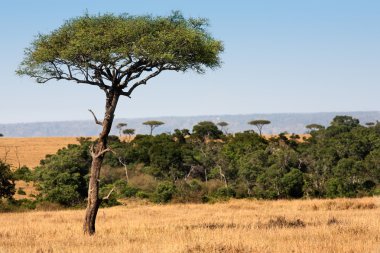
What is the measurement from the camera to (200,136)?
10188 cm

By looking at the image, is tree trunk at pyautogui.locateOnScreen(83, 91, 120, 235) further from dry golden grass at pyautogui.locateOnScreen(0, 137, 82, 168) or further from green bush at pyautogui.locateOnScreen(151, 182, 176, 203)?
dry golden grass at pyautogui.locateOnScreen(0, 137, 82, 168)

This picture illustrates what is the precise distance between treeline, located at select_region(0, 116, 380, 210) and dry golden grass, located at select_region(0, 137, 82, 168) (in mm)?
25784

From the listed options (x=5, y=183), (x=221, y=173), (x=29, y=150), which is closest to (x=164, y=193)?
(x=5, y=183)

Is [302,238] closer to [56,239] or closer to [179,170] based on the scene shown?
[56,239]

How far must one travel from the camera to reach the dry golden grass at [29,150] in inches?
4037

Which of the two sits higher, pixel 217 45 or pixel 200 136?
Result: pixel 217 45

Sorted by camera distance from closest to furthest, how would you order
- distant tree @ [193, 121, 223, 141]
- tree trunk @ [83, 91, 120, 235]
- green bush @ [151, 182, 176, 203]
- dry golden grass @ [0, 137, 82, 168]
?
tree trunk @ [83, 91, 120, 235] → green bush @ [151, 182, 176, 203] → dry golden grass @ [0, 137, 82, 168] → distant tree @ [193, 121, 223, 141]

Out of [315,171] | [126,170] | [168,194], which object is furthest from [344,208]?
[126,170]

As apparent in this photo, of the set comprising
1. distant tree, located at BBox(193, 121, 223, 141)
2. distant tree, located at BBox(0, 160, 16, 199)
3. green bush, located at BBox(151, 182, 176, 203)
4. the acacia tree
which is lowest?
green bush, located at BBox(151, 182, 176, 203)

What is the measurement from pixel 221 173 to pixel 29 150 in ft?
266

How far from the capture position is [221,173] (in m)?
60.0

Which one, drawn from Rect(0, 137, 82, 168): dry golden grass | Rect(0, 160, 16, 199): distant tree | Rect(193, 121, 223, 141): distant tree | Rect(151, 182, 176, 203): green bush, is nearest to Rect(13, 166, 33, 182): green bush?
Rect(0, 137, 82, 168): dry golden grass

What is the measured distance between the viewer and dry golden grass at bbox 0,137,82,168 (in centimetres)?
10253

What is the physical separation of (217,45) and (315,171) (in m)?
39.0
